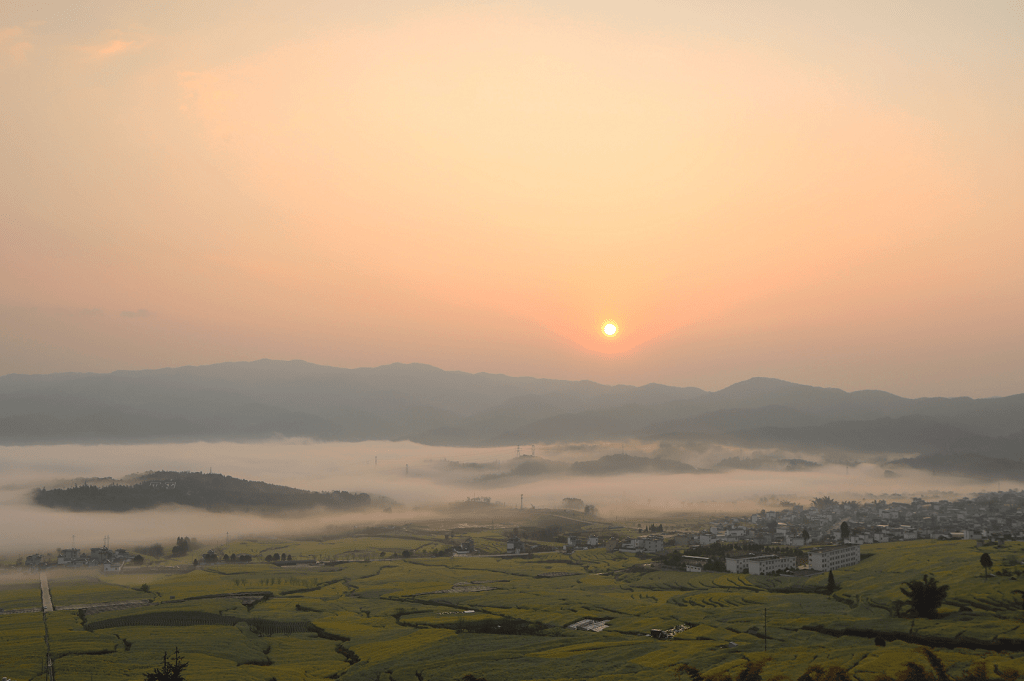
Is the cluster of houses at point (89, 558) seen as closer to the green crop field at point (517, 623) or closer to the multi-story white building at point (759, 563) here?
the green crop field at point (517, 623)

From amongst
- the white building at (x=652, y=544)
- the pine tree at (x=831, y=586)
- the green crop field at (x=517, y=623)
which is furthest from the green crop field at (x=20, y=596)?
the pine tree at (x=831, y=586)

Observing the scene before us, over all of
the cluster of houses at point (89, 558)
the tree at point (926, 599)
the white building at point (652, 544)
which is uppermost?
the tree at point (926, 599)

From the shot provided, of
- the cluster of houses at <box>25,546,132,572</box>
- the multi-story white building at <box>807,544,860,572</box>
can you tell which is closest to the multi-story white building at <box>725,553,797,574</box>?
the multi-story white building at <box>807,544,860,572</box>

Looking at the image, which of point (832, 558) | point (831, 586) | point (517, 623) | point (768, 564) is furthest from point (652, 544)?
point (517, 623)

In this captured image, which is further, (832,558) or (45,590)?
(45,590)

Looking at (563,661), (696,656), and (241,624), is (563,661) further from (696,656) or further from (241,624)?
(241,624)

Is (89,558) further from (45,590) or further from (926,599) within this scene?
(926,599)

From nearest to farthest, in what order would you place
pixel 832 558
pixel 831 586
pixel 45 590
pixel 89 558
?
pixel 831 586, pixel 832 558, pixel 45 590, pixel 89 558
